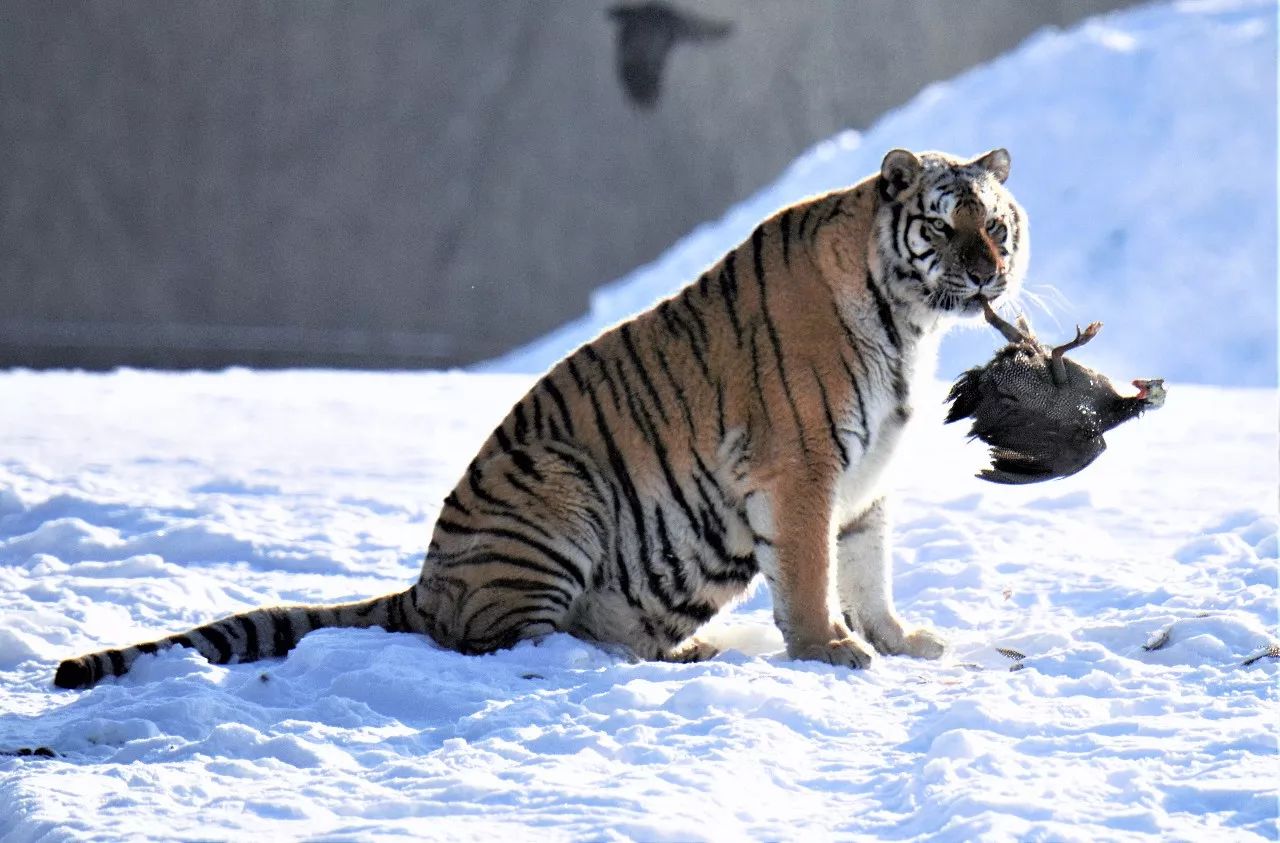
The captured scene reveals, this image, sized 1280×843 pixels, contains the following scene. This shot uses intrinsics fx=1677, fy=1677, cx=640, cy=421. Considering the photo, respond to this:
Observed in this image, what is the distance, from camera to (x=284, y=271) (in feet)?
40.4

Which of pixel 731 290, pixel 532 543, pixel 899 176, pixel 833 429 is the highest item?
pixel 899 176

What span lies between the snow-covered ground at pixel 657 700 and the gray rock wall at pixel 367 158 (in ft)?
16.9

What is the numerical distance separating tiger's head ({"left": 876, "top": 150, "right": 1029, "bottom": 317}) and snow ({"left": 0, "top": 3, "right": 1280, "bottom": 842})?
1.14 feet

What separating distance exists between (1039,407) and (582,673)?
132 cm

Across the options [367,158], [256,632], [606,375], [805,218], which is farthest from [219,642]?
[367,158]

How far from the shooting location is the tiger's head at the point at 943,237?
4.23 m

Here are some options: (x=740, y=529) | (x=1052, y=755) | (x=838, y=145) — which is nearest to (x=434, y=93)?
(x=838, y=145)

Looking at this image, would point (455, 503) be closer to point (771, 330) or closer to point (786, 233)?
point (771, 330)

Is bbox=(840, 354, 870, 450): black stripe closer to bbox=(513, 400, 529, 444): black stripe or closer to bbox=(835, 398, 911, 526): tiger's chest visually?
bbox=(835, 398, 911, 526): tiger's chest

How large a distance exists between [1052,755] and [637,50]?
1173 cm

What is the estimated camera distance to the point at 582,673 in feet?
13.2

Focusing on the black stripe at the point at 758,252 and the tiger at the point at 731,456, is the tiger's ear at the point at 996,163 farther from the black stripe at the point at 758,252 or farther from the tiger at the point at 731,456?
the black stripe at the point at 758,252

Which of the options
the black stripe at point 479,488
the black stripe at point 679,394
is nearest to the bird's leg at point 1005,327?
the black stripe at point 679,394

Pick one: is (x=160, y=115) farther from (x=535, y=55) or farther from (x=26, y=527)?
(x=26, y=527)
